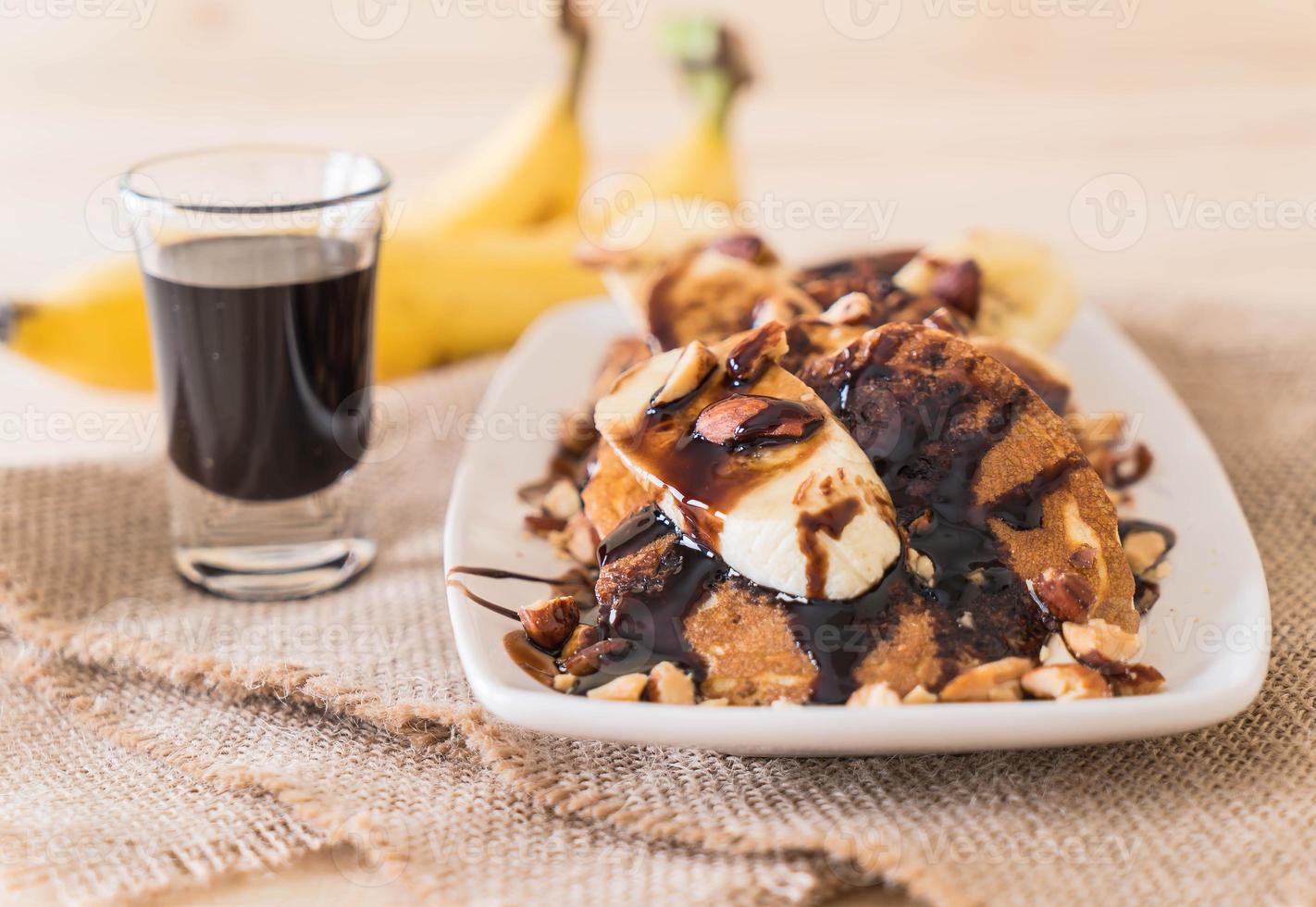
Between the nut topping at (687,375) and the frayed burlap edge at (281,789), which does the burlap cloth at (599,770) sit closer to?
the frayed burlap edge at (281,789)

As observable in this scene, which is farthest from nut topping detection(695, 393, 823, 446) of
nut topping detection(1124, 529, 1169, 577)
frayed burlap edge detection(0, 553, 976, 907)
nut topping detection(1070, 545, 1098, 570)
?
nut topping detection(1124, 529, 1169, 577)

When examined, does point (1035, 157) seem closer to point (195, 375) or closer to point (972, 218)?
point (972, 218)

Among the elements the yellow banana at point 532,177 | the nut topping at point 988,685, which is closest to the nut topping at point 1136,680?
the nut topping at point 988,685

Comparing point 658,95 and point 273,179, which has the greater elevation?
point 273,179

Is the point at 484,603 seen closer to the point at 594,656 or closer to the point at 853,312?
the point at 594,656

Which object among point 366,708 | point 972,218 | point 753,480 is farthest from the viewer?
point 972,218

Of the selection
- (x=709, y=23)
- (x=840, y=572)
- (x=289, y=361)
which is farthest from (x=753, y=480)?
(x=709, y=23)

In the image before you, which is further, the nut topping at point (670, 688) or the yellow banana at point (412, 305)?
the yellow banana at point (412, 305)
